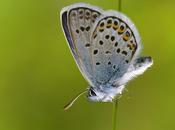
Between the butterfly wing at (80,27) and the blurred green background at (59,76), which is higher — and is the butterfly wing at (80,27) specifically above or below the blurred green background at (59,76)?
above

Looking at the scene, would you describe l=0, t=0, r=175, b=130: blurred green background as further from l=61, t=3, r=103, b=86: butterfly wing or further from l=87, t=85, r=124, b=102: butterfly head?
l=61, t=3, r=103, b=86: butterfly wing

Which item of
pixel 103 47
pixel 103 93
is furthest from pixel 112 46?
pixel 103 93

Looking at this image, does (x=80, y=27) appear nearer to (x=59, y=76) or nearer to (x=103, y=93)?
(x=103, y=93)

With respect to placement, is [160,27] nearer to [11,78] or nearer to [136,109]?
[136,109]

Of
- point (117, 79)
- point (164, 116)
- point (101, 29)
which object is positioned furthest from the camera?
point (164, 116)

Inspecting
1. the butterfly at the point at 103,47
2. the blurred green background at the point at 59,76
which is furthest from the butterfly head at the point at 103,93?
the blurred green background at the point at 59,76

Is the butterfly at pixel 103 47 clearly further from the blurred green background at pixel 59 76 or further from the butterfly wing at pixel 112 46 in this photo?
the blurred green background at pixel 59 76

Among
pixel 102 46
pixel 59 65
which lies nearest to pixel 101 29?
pixel 102 46
